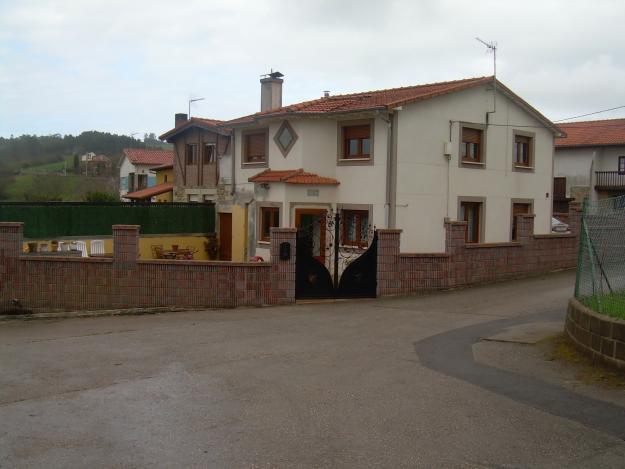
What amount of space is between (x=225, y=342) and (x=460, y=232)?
7480 mm

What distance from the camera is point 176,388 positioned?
7641mm

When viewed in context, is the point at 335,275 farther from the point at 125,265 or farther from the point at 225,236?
the point at 225,236

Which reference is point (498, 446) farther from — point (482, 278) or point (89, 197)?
point (89, 197)

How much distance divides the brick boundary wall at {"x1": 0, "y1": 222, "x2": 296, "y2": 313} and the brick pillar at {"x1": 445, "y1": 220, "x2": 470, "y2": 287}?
155 inches

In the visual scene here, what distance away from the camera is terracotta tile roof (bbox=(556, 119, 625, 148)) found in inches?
1598

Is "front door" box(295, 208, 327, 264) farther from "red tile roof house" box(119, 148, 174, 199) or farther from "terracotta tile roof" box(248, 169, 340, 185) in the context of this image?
"red tile roof house" box(119, 148, 174, 199)

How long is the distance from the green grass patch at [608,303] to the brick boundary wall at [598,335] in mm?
123

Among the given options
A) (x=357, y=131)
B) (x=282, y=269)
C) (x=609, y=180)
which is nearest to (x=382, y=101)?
(x=357, y=131)

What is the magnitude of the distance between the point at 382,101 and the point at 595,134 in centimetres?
2755

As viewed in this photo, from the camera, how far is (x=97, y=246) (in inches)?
933

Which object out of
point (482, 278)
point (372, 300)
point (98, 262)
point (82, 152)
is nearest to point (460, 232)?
point (482, 278)

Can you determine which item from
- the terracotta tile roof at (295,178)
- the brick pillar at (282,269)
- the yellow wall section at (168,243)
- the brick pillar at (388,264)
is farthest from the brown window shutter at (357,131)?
the yellow wall section at (168,243)

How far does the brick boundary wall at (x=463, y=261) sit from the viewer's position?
1505cm

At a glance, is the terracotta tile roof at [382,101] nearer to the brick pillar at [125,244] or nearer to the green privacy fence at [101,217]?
the green privacy fence at [101,217]
